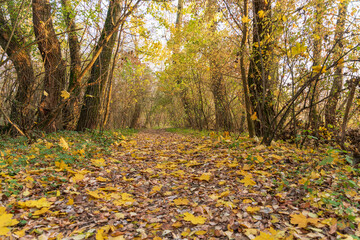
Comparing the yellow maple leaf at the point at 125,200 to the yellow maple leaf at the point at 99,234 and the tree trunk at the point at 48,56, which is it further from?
the tree trunk at the point at 48,56

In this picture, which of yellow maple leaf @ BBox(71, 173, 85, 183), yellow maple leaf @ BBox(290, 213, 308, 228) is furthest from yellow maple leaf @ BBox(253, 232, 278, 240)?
yellow maple leaf @ BBox(71, 173, 85, 183)

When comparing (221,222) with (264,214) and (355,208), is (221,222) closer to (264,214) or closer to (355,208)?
(264,214)

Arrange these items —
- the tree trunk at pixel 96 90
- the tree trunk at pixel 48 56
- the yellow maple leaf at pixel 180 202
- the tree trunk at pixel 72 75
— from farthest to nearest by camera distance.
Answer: the tree trunk at pixel 96 90 < the tree trunk at pixel 72 75 < the tree trunk at pixel 48 56 < the yellow maple leaf at pixel 180 202

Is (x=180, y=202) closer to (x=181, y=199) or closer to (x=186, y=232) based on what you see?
(x=181, y=199)

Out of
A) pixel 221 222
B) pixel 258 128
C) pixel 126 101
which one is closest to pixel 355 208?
pixel 221 222

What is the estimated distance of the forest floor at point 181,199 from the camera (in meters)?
1.76

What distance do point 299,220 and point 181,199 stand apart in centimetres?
110

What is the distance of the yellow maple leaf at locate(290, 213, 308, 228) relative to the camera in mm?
1711

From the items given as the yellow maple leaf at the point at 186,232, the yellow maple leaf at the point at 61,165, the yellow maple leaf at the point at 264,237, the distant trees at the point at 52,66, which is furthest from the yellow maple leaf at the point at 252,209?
the distant trees at the point at 52,66

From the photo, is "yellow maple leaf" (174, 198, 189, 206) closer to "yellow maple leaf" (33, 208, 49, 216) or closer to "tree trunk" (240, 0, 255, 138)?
"yellow maple leaf" (33, 208, 49, 216)

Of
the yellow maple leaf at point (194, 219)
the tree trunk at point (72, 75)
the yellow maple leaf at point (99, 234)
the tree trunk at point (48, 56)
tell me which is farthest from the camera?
the tree trunk at point (72, 75)

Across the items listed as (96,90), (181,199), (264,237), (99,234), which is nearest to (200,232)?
(264,237)

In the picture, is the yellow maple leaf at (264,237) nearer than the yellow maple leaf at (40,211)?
Yes

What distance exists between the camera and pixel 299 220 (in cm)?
175
